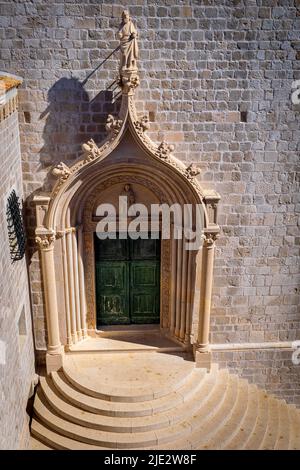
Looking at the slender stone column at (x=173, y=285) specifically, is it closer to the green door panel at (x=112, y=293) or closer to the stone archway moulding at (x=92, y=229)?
the stone archway moulding at (x=92, y=229)

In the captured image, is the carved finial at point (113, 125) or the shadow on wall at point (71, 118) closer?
the carved finial at point (113, 125)

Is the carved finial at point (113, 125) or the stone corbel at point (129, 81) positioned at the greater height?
the stone corbel at point (129, 81)

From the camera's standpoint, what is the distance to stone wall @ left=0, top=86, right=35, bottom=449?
7.25 m

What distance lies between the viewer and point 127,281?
10039mm

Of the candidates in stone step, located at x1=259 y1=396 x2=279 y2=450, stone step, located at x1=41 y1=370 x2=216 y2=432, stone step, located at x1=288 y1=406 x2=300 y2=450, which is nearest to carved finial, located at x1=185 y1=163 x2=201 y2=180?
stone step, located at x1=41 y1=370 x2=216 y2=432

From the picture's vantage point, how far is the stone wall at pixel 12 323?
725 centimetres

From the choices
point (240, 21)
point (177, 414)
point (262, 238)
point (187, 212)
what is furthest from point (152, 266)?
point (240, 21)

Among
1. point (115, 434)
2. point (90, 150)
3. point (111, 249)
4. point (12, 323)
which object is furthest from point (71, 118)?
point (115, 434)

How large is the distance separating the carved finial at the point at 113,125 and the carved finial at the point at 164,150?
0.76 m

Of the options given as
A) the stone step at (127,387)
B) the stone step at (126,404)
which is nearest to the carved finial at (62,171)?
the stone step at (127,387)

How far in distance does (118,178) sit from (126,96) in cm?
167

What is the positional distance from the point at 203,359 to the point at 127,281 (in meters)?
2.12
